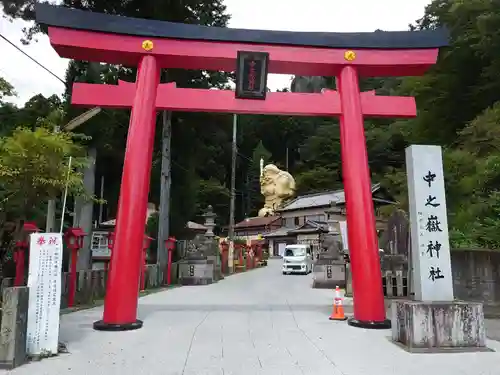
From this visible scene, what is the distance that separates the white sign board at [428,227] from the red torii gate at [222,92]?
156 centimetres

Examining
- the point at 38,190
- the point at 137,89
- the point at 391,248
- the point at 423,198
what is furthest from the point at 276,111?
the point at 391,248

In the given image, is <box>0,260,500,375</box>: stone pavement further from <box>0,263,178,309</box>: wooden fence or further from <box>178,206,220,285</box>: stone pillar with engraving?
<box>178,206,220,285</box>: stone pillar with engraving

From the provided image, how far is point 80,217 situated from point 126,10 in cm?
907

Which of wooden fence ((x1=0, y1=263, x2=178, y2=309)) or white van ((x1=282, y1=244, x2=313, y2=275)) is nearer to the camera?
wooden fence ((x1=0, y1=263, x2=178, y2=309))

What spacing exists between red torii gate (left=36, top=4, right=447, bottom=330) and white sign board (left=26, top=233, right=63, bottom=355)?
1.87 m

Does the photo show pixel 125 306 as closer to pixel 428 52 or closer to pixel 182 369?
pixel 182 369

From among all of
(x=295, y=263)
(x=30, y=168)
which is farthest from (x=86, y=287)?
(x=295, y=263)

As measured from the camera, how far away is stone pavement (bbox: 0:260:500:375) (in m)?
5.32

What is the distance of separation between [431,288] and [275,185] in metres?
55.5

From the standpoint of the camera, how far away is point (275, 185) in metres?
62.1

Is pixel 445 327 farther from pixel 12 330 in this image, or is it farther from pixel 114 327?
pixel 12 330

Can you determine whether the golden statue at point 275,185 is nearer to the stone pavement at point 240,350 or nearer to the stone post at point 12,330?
the stone pavement at point 240,350

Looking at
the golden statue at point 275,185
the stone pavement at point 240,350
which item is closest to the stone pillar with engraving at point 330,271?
the stone pavement at point 240,350

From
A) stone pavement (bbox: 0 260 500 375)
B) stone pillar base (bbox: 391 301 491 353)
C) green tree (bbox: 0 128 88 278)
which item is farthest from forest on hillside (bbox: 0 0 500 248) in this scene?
stone pillar base (bbox: 391 301 491 353)
